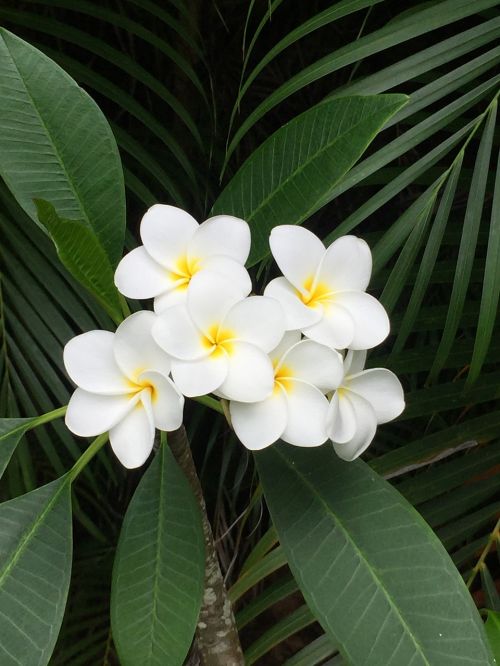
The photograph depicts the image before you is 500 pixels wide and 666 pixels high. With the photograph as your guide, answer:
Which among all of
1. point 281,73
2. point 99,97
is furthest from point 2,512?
point 281,73

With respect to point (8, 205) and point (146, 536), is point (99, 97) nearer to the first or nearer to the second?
point (8, 205)

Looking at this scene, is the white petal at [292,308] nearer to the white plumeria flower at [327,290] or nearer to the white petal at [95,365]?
the white plumeria flower at [327,290]

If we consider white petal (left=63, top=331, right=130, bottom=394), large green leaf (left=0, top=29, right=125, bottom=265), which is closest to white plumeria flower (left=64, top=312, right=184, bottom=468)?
white petal (left=63, top=331, right=130, bottom=394)

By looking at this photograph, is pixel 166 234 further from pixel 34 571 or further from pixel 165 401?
pixel 34 571

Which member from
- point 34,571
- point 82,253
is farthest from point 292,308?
point 34,571

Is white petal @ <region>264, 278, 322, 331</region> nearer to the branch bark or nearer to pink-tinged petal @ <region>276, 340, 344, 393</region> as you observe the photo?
pink-tinged petal @ <region>276, 340, 344, 393</region>
